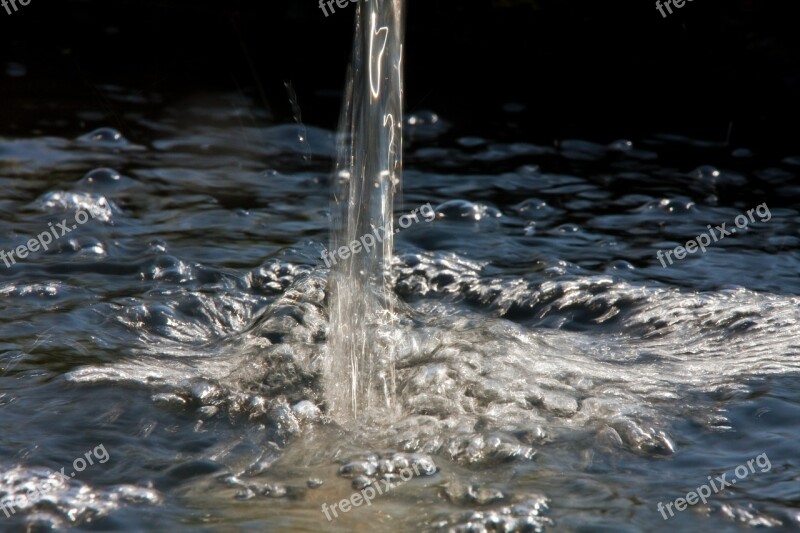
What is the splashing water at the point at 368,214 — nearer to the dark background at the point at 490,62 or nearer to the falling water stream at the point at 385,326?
the falling water stream at the point at 385,326

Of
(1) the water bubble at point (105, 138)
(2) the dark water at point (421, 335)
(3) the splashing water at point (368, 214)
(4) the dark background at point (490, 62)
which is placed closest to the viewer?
(2) the dark water at point (421, 335)

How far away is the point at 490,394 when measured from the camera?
281 cm

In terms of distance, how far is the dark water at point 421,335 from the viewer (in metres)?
2.31

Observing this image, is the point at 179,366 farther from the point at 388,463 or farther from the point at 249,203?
the point at 249,203

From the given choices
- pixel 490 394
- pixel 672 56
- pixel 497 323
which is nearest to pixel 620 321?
pixel 497 323

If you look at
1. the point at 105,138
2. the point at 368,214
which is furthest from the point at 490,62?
the point at 368,214

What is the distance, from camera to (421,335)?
3.26 meters

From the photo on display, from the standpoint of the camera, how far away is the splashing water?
3199 millimetres

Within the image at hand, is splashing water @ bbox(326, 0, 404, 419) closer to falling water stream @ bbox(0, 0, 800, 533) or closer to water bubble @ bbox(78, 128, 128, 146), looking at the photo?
falling water stream @ bbox(0, 0, 800, 533)

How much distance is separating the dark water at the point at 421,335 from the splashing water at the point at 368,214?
0.26 feet

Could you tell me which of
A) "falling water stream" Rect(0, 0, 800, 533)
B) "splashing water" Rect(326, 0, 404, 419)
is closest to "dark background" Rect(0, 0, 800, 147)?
"falling water stream" Rect(0, 0, 800, 533)

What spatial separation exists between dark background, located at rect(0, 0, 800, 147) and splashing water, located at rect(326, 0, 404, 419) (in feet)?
5.86

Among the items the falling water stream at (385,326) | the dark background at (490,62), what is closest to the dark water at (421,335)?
the falling water stream at (385,326)

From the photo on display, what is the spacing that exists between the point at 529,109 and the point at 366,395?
3.23 metres
